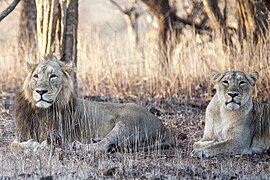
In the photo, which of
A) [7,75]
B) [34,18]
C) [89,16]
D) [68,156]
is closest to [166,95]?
[7,75]

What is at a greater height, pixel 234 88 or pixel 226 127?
pixel 234 88

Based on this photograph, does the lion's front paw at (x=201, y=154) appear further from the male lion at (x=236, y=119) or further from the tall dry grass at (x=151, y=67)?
the tall dry grass at (x=151, y=67)

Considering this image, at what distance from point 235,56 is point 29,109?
503 cm

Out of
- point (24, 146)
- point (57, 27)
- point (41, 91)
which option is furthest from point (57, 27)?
point (24, 146)

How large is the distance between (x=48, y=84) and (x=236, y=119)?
1.76 metres

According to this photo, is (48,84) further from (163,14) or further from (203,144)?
(163,14)

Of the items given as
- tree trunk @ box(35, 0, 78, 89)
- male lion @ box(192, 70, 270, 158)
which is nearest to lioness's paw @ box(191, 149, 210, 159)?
male lion @ box(192, 70, 270, 158)

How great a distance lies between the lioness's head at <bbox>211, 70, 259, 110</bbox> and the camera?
7484 millimetres

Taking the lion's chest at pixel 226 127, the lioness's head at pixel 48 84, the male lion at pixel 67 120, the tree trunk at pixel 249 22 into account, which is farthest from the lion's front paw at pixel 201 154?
the tree trunk at pixel 249 22

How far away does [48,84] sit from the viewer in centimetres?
746

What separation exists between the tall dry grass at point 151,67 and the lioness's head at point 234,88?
3.58 meters

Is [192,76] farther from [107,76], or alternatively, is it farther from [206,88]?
[107,76]

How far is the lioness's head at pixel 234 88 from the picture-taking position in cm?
748

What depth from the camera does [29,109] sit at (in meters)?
7.57
